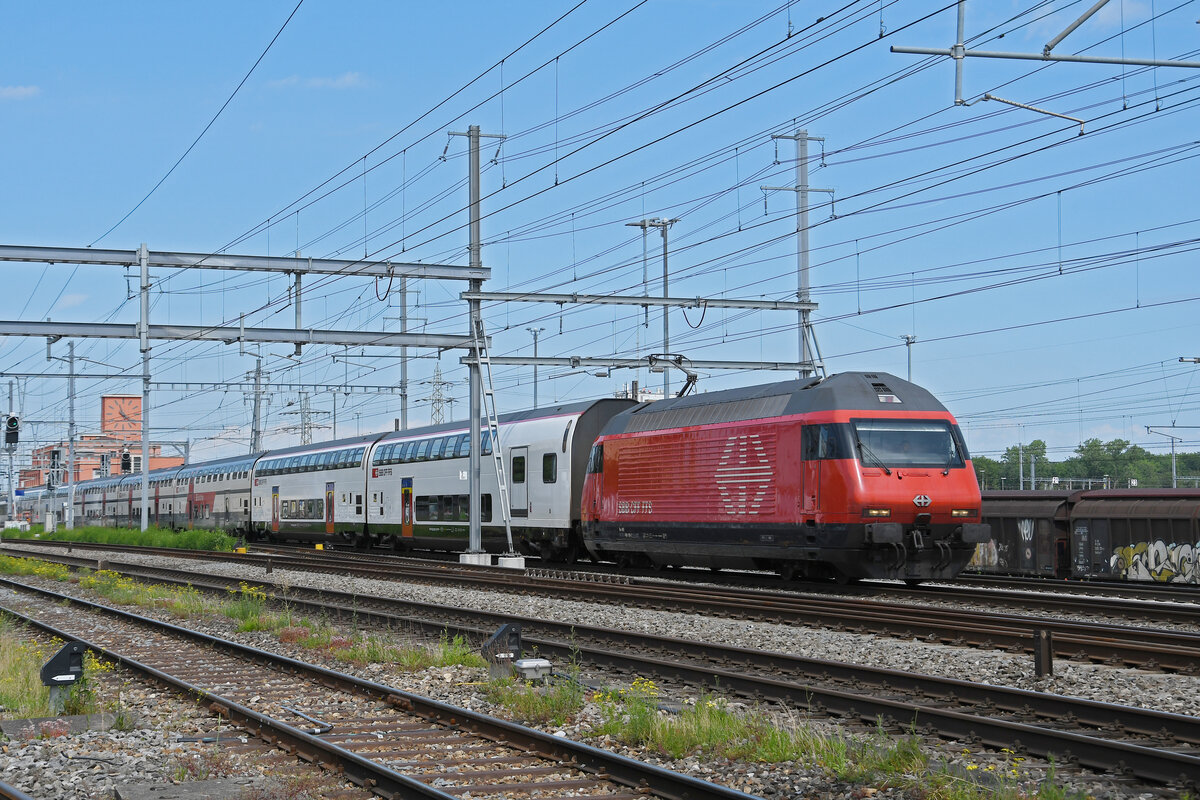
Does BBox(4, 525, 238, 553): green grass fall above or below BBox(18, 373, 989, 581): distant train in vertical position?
below

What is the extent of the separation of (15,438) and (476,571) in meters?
22.9

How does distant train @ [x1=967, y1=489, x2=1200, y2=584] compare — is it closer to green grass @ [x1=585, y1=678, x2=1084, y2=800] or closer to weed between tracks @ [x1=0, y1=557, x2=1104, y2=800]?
weed between tracks @ [x1=0, y1=557, x2=1104, y2=800]

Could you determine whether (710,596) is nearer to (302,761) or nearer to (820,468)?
(820,468)

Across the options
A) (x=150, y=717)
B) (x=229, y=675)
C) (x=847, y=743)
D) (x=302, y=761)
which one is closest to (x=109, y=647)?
(x=229, y=675)

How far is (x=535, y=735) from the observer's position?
9000 millimetres

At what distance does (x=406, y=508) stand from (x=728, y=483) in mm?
18006

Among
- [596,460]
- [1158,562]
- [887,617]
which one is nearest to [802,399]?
[887,617]

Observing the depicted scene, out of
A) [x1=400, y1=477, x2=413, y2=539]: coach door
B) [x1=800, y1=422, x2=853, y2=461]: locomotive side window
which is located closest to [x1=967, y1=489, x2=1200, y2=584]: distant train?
[x1=800, y1=422, x2=853, y2=461]: locomotive side window

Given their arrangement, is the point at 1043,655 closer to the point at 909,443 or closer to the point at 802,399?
the point at 909,443

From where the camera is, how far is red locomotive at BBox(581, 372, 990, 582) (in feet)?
64.7

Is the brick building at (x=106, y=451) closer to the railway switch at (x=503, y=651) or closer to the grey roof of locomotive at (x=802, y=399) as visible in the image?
the grey roof of locomotive at (x=802, y=399)

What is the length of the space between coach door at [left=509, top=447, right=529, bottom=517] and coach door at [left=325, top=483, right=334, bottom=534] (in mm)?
14820

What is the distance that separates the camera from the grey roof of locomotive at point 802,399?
66.8 ft

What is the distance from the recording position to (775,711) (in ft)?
34.2
